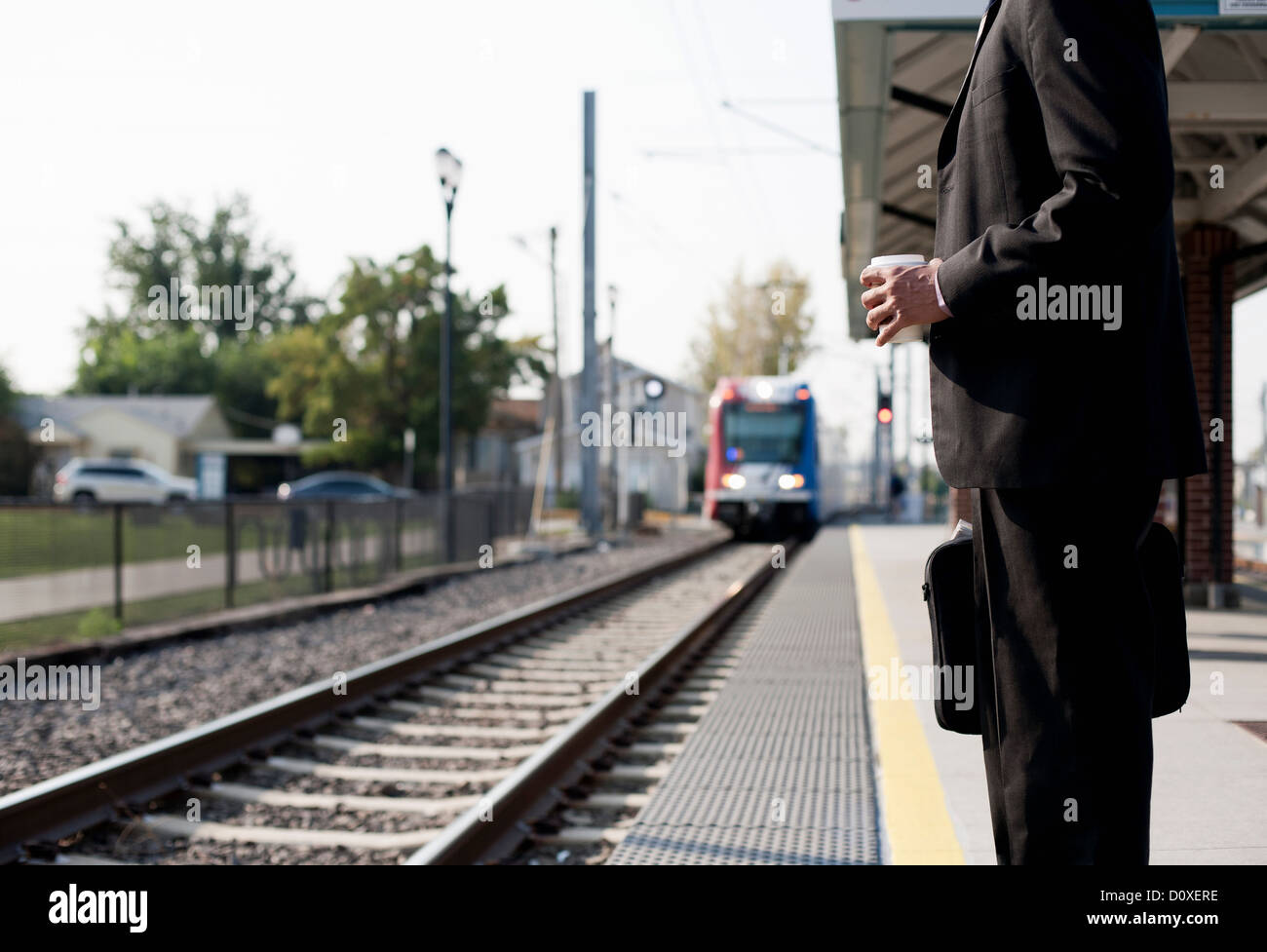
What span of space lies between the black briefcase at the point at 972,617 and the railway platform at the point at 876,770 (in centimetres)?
80

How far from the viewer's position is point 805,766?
17.5 feet

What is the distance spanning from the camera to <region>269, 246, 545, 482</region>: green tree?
5428 centimetres

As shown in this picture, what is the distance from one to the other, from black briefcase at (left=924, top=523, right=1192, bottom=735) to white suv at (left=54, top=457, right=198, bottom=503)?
1464 inches

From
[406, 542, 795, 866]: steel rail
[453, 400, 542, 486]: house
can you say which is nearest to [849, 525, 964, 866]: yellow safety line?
[406, 542, 795, 866]: steel rail

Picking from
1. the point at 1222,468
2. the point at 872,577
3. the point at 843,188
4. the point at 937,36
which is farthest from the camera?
the point at 872,577

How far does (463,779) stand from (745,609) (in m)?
7.12

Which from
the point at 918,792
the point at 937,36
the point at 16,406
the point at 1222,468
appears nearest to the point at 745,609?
the point at 1222,468

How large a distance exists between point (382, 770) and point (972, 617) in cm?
409

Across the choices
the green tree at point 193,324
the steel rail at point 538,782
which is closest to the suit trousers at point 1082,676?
the steel rail at point 538,782

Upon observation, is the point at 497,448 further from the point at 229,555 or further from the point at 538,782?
the point at 538,782

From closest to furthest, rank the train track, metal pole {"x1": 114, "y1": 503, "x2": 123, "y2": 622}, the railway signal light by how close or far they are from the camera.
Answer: the train track → metal pole {"x1": 114, "y1": 503, "x2": 123, "y2": 622} → the railway signal light

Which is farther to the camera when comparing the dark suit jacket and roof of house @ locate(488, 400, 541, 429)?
roof of house @ locate(488, 400, 541, 429)

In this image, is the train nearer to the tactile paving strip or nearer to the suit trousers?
the tactile paving strip
